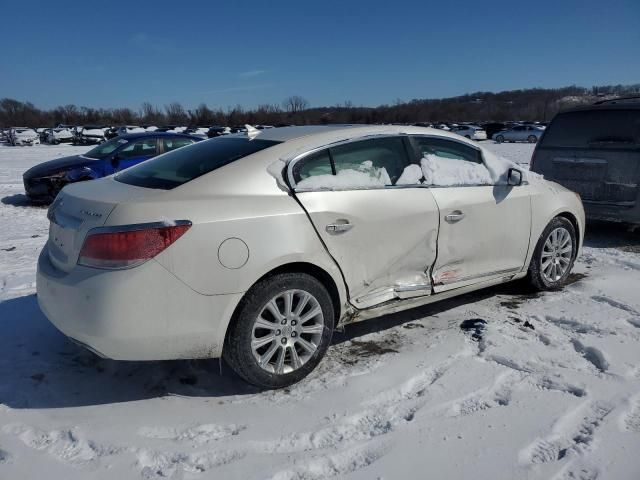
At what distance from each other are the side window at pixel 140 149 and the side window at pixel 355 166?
282 inches

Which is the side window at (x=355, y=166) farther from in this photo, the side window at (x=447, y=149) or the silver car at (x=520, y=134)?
the silver car at (x=520, y=134)

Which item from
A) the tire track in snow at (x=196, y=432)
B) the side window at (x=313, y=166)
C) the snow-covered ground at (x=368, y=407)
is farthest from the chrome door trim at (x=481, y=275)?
the tire track in snow at (x=196, y=432)

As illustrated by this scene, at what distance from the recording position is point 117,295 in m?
2.72

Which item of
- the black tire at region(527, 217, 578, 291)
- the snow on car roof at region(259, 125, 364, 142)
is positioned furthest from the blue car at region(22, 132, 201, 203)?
the black tire at region(527, 217, 578, 291)

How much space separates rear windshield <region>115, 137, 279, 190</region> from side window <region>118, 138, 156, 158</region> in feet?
21.0

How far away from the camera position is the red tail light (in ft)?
8.99

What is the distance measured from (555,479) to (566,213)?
10.2 ft

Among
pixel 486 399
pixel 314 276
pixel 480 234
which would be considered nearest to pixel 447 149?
pixel 480 234

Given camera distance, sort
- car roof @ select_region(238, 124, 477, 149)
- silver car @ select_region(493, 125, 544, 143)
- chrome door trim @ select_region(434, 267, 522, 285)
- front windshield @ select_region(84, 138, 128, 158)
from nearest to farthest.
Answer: car roof @ select_region(238, 124, 477, 149) → chrome door trim @ select_region(434, 267, 522, 285) → front windshield @ select_region(84, 138, 128, 158) → silver car @ select_region(493, 125, 544, 143)

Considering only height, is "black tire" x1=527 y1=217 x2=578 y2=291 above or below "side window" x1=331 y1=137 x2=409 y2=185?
below

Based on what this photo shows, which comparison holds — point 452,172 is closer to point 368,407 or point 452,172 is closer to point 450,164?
point 450,164

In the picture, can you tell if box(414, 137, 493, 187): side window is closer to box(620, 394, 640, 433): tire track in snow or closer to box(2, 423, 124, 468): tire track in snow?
box(620, 394, 640, 433): tire track in snow

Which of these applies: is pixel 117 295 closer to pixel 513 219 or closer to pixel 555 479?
pixel 555 479

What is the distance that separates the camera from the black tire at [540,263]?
468 centimetres
